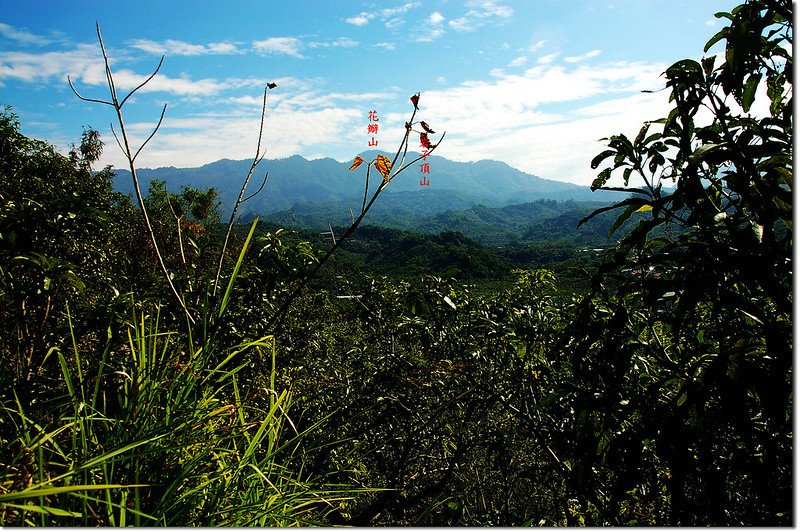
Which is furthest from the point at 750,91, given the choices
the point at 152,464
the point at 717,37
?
the point at 152,464

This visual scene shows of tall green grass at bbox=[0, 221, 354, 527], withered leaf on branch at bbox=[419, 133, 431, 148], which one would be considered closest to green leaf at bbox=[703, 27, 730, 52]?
withered leaf on branch at bbox=[419, 133, 431, 148]

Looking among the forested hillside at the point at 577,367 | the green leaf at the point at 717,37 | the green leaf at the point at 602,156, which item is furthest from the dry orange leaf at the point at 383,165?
the green leaf at the point at 717,37

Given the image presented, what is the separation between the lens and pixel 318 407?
3.43 metres

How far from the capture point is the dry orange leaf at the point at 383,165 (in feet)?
4.21

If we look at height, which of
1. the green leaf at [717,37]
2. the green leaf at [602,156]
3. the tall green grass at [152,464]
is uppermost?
the green leaf at [717,37]

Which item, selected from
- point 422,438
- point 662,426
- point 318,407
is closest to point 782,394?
point 662,426

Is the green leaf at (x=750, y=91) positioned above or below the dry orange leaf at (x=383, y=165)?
above

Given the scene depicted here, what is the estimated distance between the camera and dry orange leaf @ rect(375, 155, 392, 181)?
128cm

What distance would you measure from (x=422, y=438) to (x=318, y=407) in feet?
2.89

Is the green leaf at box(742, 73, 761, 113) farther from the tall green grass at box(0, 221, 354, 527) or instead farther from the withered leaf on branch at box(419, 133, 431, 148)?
the tall green grass at box(0, 221, 354, 527)

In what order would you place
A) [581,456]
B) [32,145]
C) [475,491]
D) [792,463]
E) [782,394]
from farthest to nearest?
1. [32,145]
2. [475,491]
3. [581,456]
4. [792,463]
5. [782,394]

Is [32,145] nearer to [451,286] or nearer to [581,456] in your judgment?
[451,286]

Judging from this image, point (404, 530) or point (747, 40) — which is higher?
point (747, 40)

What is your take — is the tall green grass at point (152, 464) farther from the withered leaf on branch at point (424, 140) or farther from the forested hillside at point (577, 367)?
the withered leaf on branch at point (424, 140)
